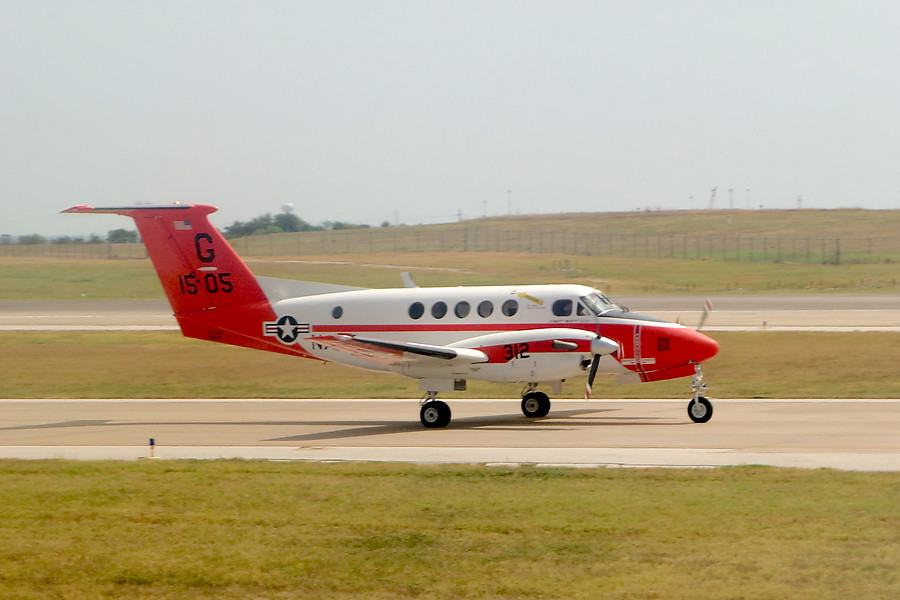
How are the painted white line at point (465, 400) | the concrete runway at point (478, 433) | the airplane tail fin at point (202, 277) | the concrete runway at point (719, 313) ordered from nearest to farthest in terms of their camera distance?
the concrete runway at point (478, 433) < the painted white line at point (465, 400) < the airplane tail fin at point (202, 277) < the concrete runway at point (719, 313)

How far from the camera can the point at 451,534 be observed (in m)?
12.1

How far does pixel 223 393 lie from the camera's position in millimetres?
30297

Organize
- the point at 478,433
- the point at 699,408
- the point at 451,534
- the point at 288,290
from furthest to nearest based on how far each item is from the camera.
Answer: the point at 288,290, the point at 699,408, the point at 478,433, the point at 451,534

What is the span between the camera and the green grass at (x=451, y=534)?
404 inches

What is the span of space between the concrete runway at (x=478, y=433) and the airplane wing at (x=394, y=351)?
1.55 metres

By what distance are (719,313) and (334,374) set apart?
79.8ft

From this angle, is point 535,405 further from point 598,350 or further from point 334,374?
point 334,374

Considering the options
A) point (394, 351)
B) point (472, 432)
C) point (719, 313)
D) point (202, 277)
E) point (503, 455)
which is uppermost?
point (202, 277)

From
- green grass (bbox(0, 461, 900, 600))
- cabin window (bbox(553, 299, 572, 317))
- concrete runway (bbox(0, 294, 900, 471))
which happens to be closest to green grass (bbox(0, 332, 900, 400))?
concrete runway (bbox(0, 294, 900, 471))

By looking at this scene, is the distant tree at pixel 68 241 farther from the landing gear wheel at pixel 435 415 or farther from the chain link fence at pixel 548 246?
the landing gear wheel at pixel 435 415

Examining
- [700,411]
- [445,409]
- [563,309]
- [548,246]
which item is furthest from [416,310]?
[548,246]

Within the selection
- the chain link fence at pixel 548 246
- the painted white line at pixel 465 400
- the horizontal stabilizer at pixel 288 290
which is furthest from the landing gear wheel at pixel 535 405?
the chain link fence at pixel 548 246

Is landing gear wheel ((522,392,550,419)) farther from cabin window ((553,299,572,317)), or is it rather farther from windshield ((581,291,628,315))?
windshield ((581,291,628,315))

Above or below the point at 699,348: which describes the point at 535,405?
below
